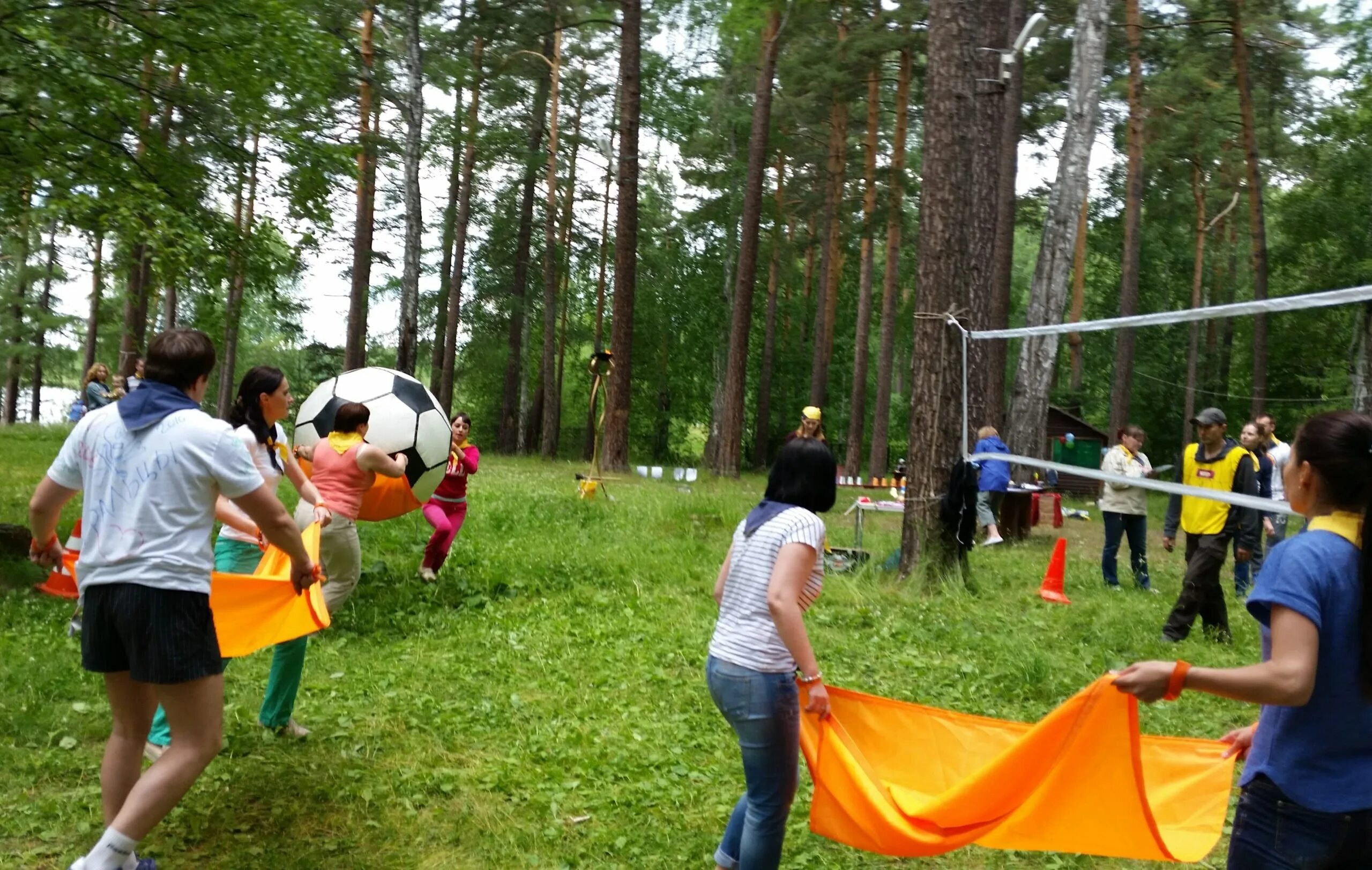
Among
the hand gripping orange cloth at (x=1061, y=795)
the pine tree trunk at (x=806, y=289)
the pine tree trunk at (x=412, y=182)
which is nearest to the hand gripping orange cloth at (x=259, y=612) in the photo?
the hand gripping orange cloth at (x=1061, y=795)

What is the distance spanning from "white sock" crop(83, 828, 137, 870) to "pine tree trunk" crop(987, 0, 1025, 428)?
57.2 feet

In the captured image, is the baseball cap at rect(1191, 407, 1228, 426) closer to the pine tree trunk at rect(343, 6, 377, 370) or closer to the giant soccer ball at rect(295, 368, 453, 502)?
the giant soccer ball at rect(295, 368, 453, 502)

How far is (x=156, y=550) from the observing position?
3.43 metres

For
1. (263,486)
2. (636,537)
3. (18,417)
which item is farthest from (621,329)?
(18,417)

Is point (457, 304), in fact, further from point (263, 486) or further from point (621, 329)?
point (263, 486)

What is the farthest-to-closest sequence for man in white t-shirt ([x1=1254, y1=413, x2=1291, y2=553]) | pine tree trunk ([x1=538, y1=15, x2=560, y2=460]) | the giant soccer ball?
pine tree trunk ([x1=538, y1=15, x2=560, y2=460]) < man in white t-shirt ([x1=1254, y1=413, x2=1291, y2=553]) < the giant soccer ball

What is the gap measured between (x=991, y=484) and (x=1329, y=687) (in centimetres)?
1129

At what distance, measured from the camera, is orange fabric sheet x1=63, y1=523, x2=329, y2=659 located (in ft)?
15.6

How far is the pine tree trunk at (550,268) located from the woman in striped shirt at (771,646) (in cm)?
2533

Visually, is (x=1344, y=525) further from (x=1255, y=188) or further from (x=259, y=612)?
(x=1255, y=188)

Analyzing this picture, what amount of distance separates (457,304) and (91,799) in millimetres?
24763

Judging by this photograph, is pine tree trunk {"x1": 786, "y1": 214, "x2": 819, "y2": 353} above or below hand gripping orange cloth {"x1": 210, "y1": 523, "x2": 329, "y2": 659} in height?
above

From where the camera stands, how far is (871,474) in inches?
1216

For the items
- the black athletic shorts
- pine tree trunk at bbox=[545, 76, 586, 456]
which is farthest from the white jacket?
pine tree trunk at bbox=[545, 76, 586, 456]
